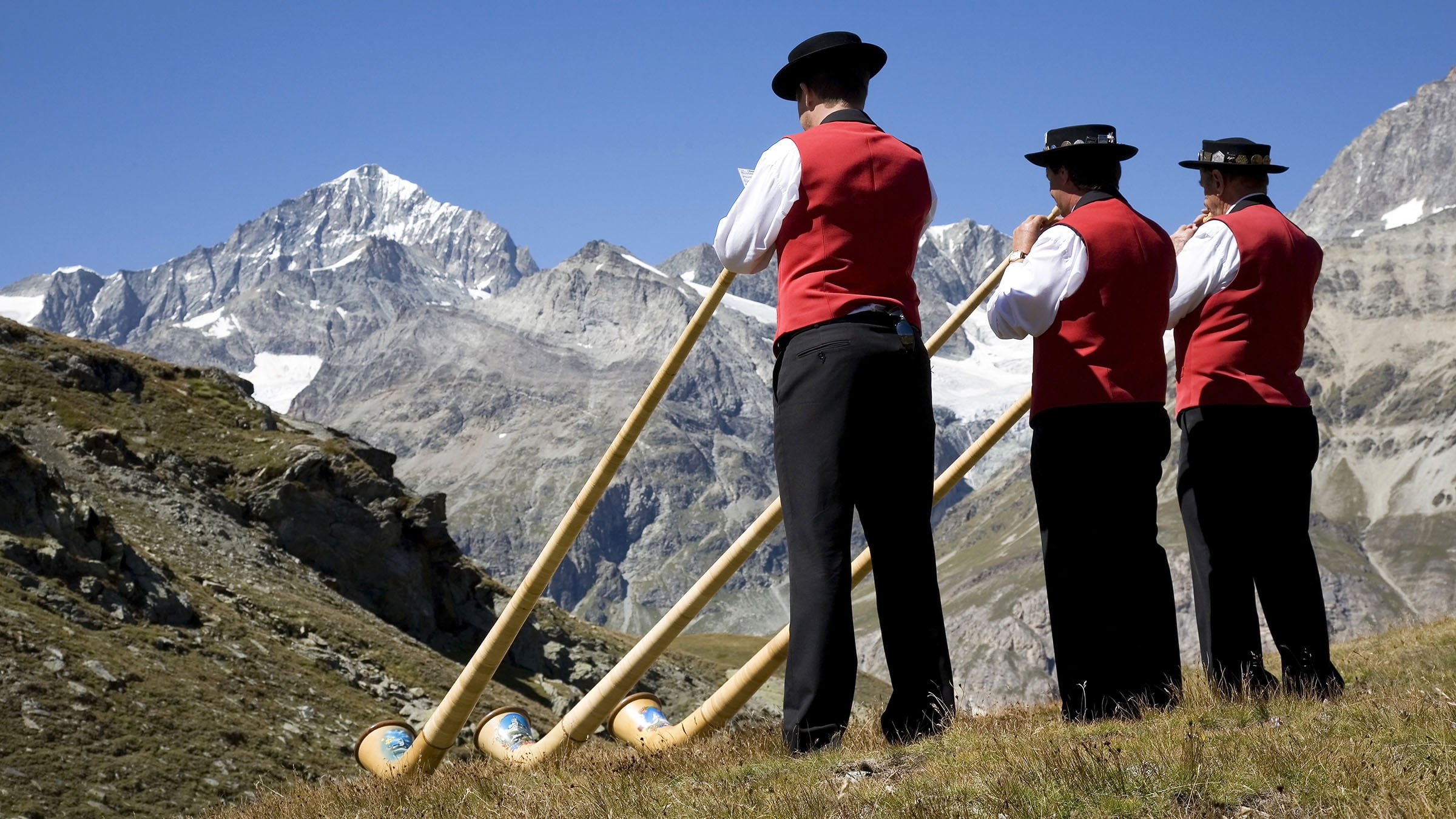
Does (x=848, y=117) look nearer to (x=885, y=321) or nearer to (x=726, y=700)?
(x=885, y=321)

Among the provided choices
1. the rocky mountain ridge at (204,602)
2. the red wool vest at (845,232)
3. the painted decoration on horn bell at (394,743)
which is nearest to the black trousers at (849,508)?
the red wool vest at (845,232)

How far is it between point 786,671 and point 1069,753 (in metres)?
1.69

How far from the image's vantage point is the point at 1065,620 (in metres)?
7.16

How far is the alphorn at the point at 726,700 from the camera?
726 cm

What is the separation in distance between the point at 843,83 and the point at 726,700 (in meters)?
3.51

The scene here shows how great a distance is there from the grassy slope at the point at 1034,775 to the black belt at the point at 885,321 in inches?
78.5

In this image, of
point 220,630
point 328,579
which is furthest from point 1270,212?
point 328,579

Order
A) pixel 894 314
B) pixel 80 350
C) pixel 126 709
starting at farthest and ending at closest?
pixel 80 350 < pixel 126 709 < pixel 894 314

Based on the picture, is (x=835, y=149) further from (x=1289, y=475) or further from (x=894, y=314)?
(x=1289, y=475)

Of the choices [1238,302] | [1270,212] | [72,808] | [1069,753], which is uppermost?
[1270,212]

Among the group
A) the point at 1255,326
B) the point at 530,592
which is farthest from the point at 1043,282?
the point at 530,592

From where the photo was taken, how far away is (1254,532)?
27.2ft

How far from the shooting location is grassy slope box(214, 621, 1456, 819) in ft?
15.5

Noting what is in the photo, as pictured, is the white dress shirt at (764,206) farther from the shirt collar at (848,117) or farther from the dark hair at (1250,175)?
the dark hair at (1250,175)
